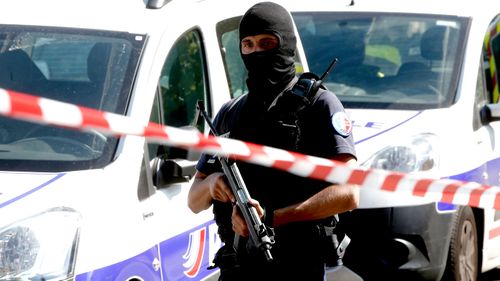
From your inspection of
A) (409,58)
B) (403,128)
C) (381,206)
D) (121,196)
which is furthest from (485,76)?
(121,196)

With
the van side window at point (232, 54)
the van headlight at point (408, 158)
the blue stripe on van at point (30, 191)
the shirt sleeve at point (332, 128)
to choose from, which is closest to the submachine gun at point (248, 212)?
the shirt sleeve at point (332, 128)

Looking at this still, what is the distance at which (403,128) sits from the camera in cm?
707

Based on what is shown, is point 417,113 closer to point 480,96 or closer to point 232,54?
point 480,96

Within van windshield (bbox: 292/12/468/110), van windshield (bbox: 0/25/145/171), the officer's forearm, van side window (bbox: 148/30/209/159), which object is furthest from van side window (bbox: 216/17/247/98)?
the officer's forearm

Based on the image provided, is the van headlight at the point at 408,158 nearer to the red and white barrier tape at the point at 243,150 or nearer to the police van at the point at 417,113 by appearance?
the police van at the point at 417,113

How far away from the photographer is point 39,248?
14.0 ft

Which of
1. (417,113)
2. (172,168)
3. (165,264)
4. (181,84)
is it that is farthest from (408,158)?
(165,264)

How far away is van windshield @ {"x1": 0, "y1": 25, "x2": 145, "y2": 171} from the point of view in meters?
4.86

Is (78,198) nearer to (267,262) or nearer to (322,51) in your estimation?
(267,262)

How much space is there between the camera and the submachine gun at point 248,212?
3.86m

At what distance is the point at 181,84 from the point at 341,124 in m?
1.73

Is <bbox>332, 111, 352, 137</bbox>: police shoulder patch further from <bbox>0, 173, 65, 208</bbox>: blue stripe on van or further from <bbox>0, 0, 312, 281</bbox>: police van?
<bbox>0, 173, 65, 208</bbox>: blue stripe on van

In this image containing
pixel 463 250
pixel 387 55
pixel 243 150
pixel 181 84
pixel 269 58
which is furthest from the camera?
pixel 387 55

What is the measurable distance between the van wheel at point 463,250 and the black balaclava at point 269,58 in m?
2.97
